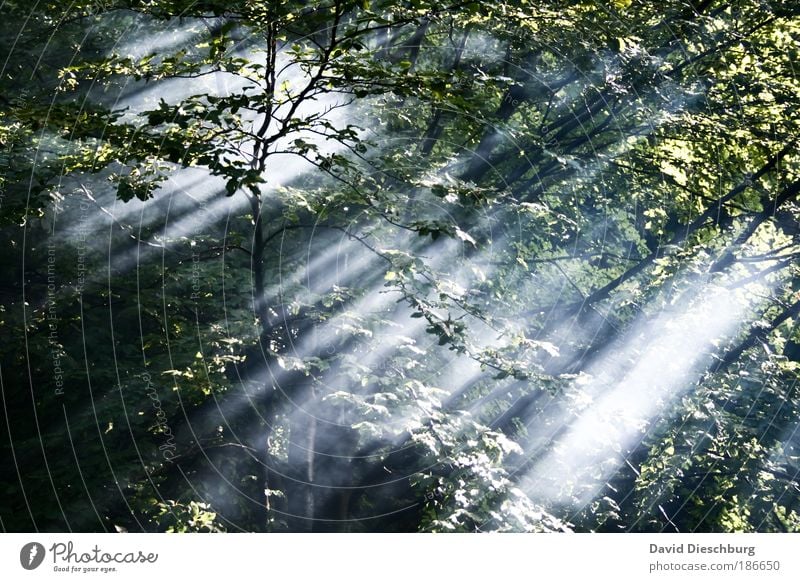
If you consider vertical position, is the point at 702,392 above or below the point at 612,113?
below

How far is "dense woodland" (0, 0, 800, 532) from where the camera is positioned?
496cm

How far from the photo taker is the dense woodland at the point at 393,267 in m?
4.96

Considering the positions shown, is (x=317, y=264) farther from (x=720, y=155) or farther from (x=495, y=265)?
(x=720, y=155)

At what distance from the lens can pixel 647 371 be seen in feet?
25.9
